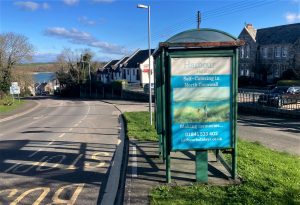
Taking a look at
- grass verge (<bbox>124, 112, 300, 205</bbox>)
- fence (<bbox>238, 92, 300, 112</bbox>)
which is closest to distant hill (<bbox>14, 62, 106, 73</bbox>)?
fence (<bbox>238, 92, 300, 112</bbox>)

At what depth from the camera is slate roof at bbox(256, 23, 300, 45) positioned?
56.5m

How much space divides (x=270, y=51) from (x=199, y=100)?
183 ft

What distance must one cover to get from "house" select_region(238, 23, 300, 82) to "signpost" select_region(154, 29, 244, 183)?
4665 cm

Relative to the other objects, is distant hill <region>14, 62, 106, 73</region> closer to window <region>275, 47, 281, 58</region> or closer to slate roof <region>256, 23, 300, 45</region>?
slate roof <region>256, 23, 300, 45</region>

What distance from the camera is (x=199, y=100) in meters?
7.22

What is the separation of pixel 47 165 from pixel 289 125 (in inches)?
556

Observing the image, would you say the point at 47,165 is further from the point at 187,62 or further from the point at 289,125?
the point at 289,125

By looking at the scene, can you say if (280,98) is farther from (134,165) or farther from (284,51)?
(284,51)

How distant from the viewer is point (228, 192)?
260 inches

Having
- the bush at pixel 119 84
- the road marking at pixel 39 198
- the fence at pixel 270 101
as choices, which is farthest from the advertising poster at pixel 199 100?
the bush at pixel 119 84

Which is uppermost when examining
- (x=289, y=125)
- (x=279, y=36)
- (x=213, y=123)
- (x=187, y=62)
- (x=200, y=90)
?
(x=279, y=36)

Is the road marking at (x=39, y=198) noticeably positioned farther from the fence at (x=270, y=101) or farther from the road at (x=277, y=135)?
the fence at (x=270, y=101)

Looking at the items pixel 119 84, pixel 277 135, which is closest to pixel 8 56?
pixel 119 84

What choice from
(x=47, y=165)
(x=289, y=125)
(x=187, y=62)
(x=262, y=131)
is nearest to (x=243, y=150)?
(x=187, y=62)
